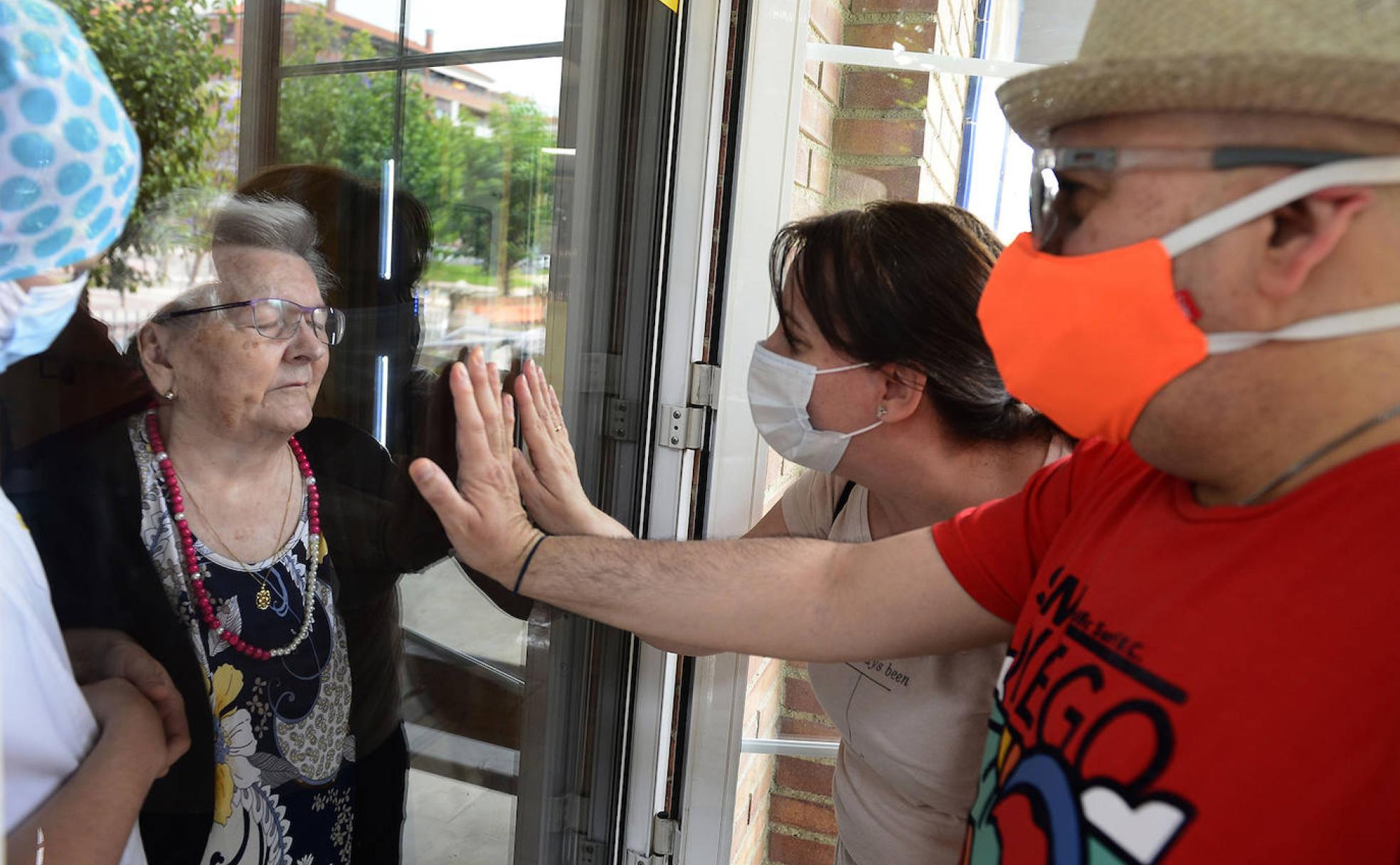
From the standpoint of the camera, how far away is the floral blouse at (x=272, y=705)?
956 millimetres

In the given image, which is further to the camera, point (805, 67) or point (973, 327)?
point (805, 67)

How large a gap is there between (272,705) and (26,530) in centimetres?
39

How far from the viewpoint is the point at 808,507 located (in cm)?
171

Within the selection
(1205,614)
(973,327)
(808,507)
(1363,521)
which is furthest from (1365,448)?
(808,507)

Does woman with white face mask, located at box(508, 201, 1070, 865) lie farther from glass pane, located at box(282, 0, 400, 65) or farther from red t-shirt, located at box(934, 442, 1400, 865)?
glass pane, located at box(282, 0, 400, 65)

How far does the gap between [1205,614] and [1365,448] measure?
17 centimetres

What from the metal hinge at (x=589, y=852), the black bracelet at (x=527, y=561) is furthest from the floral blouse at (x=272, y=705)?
the metal hinge at (x=589, y=852)

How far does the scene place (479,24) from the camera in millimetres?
1226

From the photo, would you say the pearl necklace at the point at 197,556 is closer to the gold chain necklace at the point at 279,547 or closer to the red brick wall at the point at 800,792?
the gold chain necklace at the point at 279,547

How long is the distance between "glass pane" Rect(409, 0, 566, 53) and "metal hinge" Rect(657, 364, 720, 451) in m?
0.60

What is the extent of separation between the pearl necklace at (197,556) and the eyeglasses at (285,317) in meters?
0.12

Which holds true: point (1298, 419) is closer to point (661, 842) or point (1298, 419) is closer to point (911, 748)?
point (911, 748)

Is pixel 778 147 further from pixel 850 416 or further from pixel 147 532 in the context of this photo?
pixel 147 532

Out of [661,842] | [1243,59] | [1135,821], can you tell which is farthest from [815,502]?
[1243,59]
